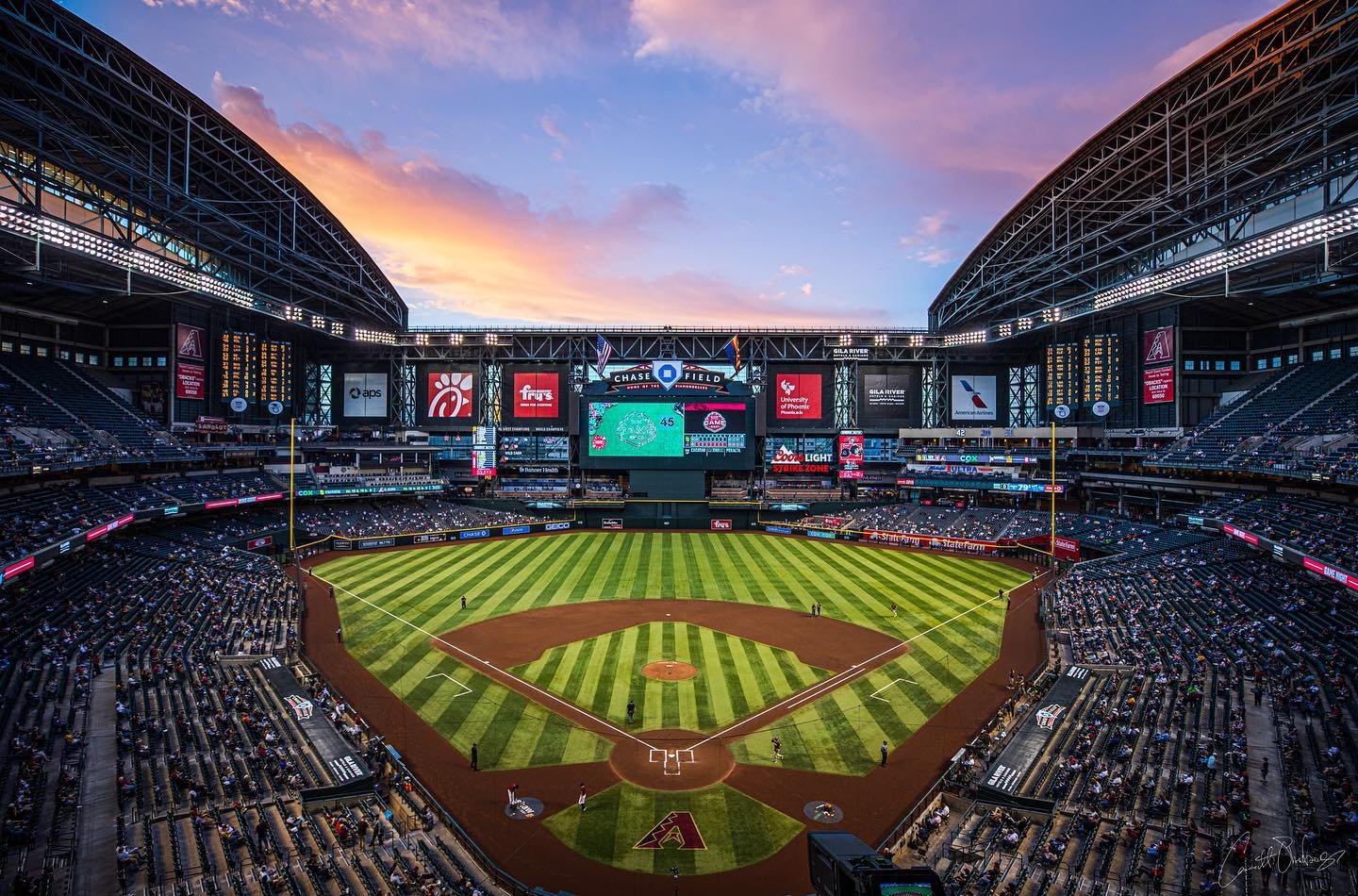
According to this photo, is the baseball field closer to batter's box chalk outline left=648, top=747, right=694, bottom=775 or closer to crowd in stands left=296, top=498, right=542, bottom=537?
batter's box chalk outline left=648, top=747, right=694, bottom=775

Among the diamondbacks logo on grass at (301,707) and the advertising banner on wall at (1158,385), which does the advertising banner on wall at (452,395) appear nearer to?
the diamondbacks logo on grass at (301,707)

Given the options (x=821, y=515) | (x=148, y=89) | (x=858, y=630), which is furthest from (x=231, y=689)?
(x=821, y=515)

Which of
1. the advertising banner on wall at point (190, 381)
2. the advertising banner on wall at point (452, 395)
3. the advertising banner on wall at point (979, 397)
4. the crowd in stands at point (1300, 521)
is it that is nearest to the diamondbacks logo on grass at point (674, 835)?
the crowd in stands at point (1300, 521)

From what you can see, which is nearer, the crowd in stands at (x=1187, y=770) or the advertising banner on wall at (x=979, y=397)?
the crowd in stands at (x=1187, y=770)

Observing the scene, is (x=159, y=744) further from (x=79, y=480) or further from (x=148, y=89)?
(x=148, y=89)

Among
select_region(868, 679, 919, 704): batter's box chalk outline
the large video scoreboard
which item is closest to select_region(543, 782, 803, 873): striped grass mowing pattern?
select_region(868, 679, 919, 704): batter's box chalk outline

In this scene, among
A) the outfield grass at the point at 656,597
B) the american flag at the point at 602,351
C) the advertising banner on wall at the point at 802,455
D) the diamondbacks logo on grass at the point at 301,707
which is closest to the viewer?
the diamondbacks logo on grass at the point at 301,707

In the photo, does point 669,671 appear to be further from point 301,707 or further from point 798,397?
point 798,397
